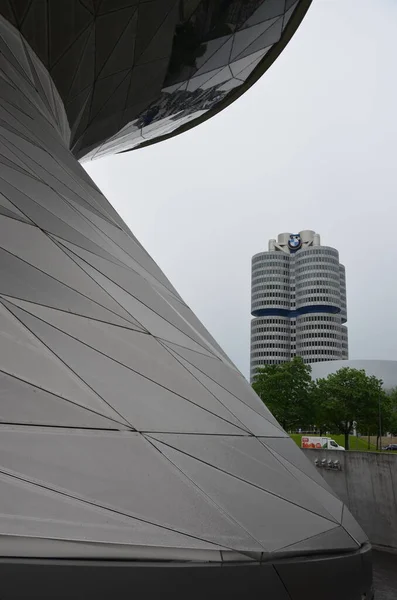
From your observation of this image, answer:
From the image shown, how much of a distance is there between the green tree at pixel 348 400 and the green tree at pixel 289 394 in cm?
178

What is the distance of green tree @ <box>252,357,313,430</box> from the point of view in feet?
152

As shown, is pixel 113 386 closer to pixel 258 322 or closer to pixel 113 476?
pixel 113 476

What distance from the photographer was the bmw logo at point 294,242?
150 m

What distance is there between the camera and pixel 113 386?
372 cm

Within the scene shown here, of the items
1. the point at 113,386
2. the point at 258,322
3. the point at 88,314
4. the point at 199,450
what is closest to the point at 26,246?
the point at 88,314

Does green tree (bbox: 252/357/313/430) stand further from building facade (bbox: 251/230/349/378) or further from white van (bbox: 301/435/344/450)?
building facade (bbox: 251/230/349/378)

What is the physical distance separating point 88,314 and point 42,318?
52 centimetres

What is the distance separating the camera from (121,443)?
10.5 ft

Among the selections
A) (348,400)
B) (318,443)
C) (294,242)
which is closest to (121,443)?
(318,443)

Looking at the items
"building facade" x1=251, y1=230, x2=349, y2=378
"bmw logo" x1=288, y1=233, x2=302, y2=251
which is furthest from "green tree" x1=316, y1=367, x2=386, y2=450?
"bmw logo" x1=288, y1=233, x2=302, y2=251

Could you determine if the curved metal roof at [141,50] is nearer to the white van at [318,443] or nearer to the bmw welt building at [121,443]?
the bmw welt building at [121,443]

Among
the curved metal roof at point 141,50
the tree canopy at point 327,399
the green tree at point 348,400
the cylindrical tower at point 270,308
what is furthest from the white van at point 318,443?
the cylindrical tower at point 270,308

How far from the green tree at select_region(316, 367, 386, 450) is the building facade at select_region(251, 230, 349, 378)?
8037 cm

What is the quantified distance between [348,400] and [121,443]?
43.4m
